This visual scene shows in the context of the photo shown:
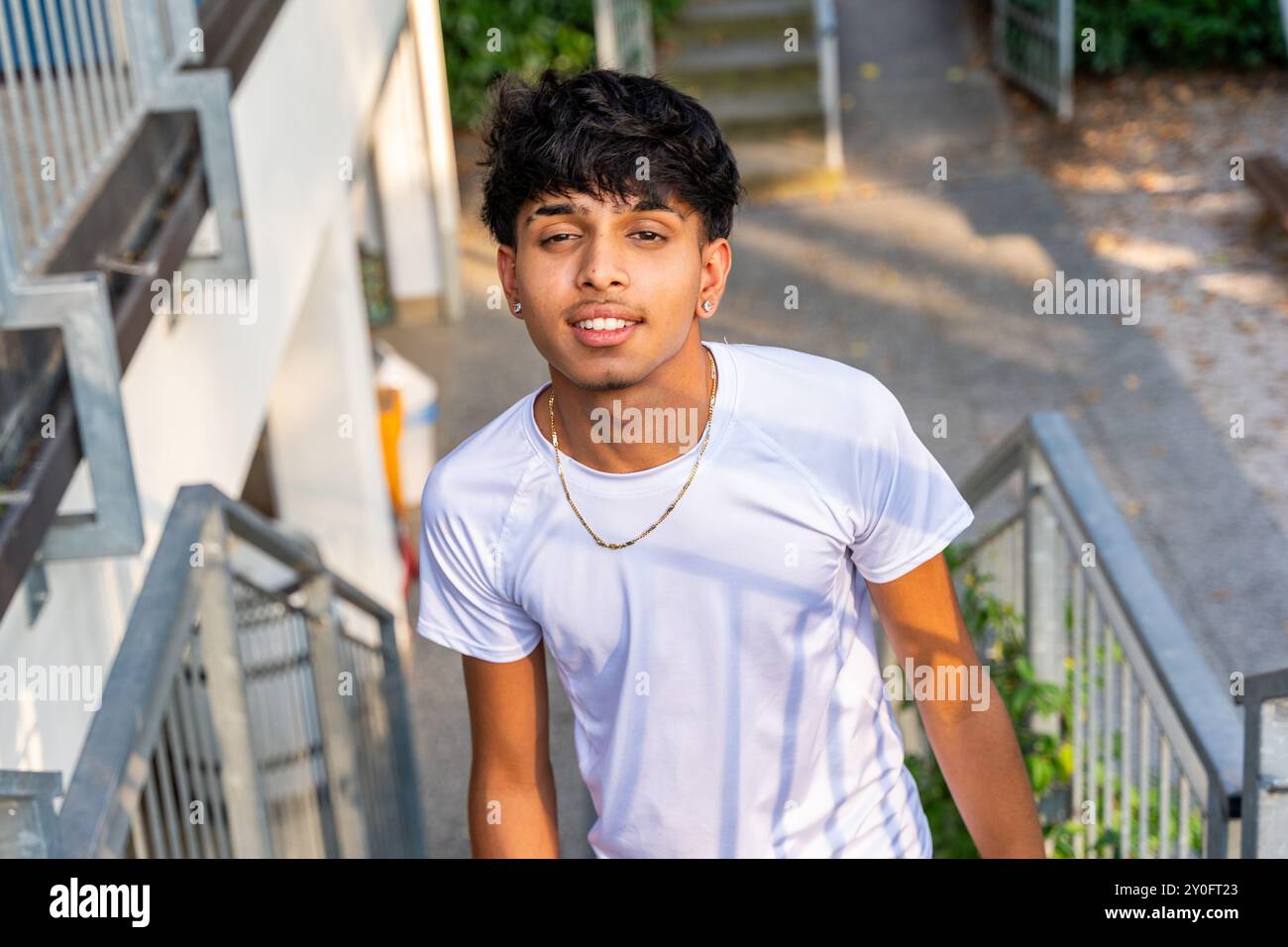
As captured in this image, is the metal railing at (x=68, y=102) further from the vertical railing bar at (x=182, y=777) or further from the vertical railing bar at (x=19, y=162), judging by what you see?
the vertical railing bar at (x=182, y=777)

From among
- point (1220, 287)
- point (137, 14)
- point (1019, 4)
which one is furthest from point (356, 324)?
point (1019, 4)

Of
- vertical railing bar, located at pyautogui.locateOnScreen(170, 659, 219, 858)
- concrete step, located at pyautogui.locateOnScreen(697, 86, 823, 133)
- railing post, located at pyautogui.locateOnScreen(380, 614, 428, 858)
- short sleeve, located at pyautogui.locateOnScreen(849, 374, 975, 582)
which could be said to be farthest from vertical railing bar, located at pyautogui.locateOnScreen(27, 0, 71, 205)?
concrete step, located at pyautogui.locateOnScreen(697, 86, 823, 133)

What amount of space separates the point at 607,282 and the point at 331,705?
9.31 feet

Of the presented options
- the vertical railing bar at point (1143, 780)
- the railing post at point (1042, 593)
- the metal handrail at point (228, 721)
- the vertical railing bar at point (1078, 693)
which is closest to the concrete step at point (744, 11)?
the metal handrail at point (228, 721)

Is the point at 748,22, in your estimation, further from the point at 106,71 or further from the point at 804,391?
the point at 804,391

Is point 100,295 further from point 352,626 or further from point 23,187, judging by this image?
point 352,626

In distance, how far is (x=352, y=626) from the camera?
314 inches

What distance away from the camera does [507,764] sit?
219cm

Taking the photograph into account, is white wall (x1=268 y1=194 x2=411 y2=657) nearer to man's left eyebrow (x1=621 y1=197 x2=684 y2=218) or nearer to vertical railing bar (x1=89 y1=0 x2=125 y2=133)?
vertical railing bar (x1=89 y1=0 x2=125 y2=133)

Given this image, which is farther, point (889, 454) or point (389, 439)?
point (389, 439)

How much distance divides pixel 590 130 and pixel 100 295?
1425 millimetres

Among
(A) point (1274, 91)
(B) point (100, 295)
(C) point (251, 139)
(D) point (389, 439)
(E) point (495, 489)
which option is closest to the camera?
(E) point (495, 489)

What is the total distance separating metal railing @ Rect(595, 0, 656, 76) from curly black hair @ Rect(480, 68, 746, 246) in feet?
34.0
